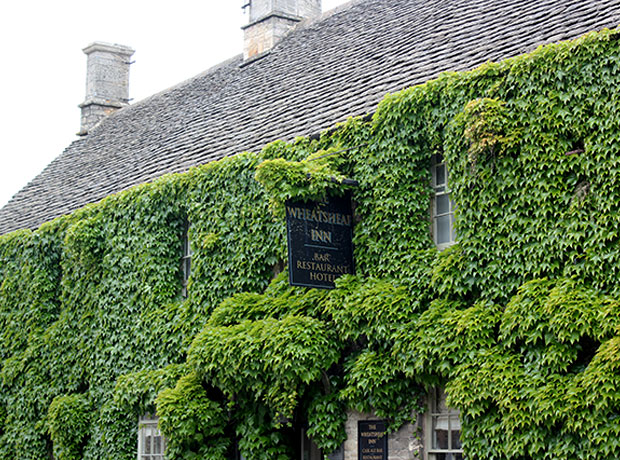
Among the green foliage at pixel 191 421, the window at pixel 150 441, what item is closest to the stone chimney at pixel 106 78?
the window at pixel 150 441

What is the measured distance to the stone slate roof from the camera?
1441cm

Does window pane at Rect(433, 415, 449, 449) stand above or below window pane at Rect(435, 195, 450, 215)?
below

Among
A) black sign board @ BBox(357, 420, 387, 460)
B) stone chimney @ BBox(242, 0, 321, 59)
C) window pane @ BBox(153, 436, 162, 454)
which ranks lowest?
window pane @ BBox(153, 436, 162, 454)

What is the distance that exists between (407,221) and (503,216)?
1641mm

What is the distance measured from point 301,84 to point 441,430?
828cm

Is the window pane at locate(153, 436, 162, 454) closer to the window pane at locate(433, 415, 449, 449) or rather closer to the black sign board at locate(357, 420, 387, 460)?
the black sign board at locate(357, 420, 387, 460)

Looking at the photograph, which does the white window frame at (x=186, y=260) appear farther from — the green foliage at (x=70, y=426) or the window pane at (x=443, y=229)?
the window pane at (x=443, y=229)

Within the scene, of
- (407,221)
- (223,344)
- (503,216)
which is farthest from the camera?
(223,344)

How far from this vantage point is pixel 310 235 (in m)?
13.3

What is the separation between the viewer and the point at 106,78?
95.2 ft

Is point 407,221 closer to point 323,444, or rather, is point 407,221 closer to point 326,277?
point 326,277

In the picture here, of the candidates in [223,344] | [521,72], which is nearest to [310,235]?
[223,344]

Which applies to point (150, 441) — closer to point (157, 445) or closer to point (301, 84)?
point (157, 445)

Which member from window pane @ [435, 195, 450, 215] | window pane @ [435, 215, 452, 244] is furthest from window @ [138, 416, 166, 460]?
window pane @ [435, 195, 450, 215]
